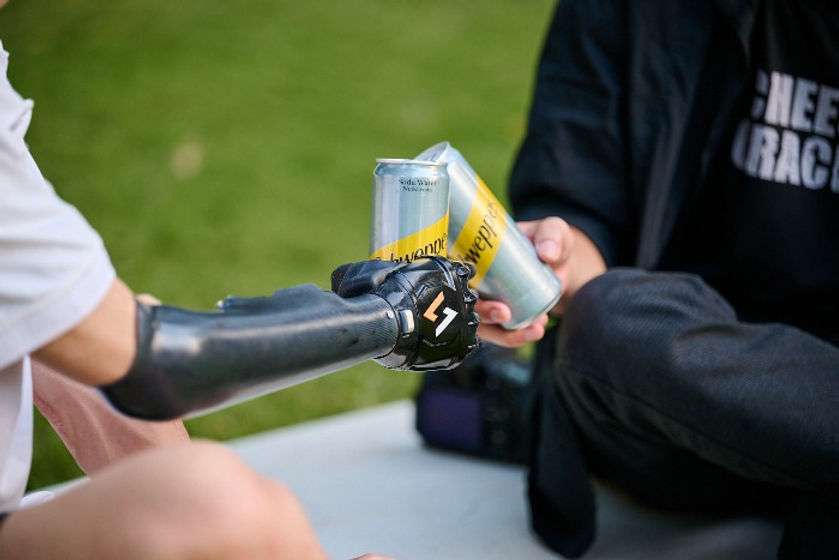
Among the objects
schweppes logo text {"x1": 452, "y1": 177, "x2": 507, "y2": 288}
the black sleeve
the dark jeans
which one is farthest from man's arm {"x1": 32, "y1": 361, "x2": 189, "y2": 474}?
the black sleeve

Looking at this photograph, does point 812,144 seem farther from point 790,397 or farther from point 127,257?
point 127,257

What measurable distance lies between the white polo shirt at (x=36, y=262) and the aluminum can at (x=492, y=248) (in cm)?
46

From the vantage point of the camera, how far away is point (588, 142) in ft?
4.62

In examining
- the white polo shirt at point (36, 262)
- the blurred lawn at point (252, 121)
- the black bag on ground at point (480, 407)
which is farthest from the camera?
the blurred lawn at point (252, 121)

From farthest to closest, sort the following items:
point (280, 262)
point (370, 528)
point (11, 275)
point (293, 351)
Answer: point (280, 262), point (370, 528), point (293, 351), point (11, 275)

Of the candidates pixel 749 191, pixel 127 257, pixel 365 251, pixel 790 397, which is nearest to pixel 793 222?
pixel 749 191

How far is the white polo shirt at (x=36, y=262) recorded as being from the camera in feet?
2.40


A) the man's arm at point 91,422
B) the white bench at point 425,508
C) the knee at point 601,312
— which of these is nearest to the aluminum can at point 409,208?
the knee at point 601,312

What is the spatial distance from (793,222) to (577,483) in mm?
447

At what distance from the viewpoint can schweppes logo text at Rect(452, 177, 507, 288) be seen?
44.8 inches

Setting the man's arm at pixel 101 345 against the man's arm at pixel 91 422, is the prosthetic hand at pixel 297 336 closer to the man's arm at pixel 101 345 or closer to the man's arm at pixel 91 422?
the man's arm at pixel 101 345

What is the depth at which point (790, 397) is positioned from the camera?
42.7 inches

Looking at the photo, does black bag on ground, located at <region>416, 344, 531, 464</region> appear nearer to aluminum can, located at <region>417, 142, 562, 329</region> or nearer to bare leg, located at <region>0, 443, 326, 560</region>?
aluminum can, located at <region>417, 142, 562, 329</region>

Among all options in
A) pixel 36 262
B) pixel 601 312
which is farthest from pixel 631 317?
pixel 36 262
